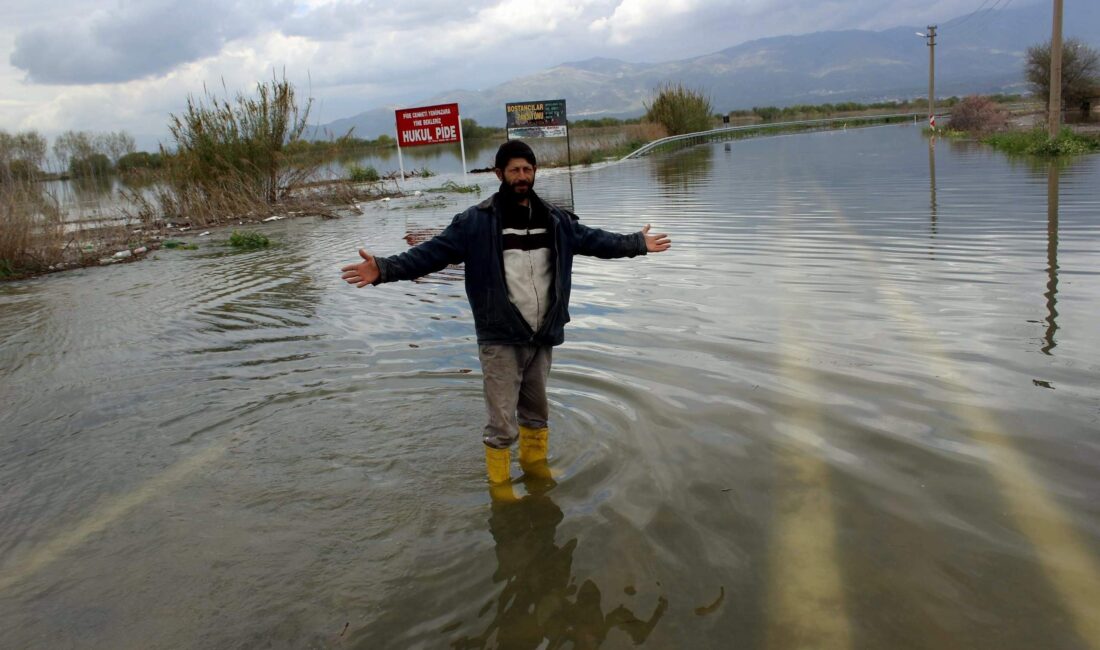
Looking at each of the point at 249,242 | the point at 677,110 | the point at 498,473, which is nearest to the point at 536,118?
the point at 249,242

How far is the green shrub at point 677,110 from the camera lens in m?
48.6

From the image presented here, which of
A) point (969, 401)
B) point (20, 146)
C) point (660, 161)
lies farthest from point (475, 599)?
point (660, 161)

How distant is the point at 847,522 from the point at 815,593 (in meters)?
0.59

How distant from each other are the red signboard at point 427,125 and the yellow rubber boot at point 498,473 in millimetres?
23574

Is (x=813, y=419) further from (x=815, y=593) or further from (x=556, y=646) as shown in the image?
(x=556, y=646)

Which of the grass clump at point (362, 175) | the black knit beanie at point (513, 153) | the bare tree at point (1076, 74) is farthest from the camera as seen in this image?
the bare tree at point (1076, 74)

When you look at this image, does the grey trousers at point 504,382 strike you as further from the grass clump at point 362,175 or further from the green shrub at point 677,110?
the green shrub at point 677,110

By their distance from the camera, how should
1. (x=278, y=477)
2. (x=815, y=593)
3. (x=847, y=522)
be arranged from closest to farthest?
1. (x=815, y=593)
2. (x=847, y=522)
3. (x=278, y=477)

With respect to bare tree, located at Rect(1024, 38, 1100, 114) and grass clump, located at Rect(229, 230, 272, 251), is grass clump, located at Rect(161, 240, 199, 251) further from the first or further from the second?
bare tree, located at Rect(1024, 38, 1100, 114)

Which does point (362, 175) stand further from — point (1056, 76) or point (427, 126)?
point (1056, 76)

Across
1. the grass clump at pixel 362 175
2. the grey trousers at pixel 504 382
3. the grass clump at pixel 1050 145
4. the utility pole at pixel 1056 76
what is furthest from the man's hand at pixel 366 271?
the grass clump at pixel 362 175

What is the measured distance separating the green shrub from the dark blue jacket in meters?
46.9

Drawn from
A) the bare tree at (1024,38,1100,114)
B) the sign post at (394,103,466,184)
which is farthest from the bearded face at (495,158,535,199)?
the bare tree at (1024,38,1100,114)

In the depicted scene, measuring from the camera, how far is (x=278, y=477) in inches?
164
